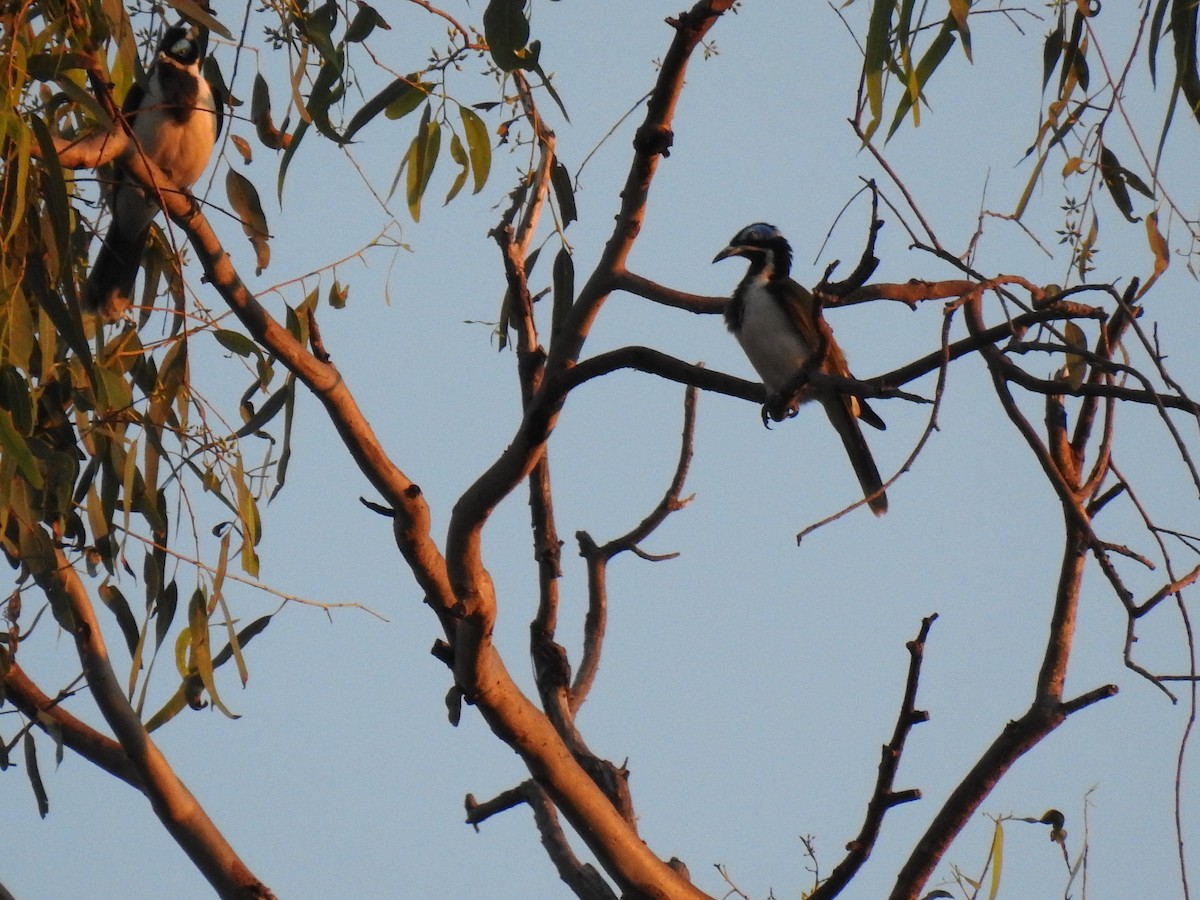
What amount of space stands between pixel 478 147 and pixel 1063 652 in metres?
1.52

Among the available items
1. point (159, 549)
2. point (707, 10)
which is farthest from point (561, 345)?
point (159, 549)

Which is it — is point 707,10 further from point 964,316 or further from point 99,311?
point 99,311

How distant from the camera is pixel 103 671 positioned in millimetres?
3031

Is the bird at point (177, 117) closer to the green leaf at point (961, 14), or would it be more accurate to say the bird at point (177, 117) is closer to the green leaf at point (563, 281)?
the green leaf at point (563, 281)

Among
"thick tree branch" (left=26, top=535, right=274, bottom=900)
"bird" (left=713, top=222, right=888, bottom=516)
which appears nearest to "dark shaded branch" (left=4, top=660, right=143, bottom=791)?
"thick tree branch" (left=26, top=535, right=274, bottom=900)

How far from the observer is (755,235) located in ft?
15.7

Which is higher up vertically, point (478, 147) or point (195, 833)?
point (478, 147)

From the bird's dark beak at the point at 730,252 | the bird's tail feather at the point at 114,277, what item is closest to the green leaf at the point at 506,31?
the bird's tail feather at the point at 114,277

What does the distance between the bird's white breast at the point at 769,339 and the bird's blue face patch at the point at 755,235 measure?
0.42 meters

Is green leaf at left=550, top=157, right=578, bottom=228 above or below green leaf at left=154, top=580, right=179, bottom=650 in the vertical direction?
above

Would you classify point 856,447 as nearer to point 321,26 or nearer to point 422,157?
point 422,157

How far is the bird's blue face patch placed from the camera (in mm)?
4773

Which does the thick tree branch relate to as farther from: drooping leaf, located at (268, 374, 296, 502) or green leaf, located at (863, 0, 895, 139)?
green leaf, located at (863, 0, 895, 139)

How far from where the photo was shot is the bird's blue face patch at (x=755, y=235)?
15.7 ft
